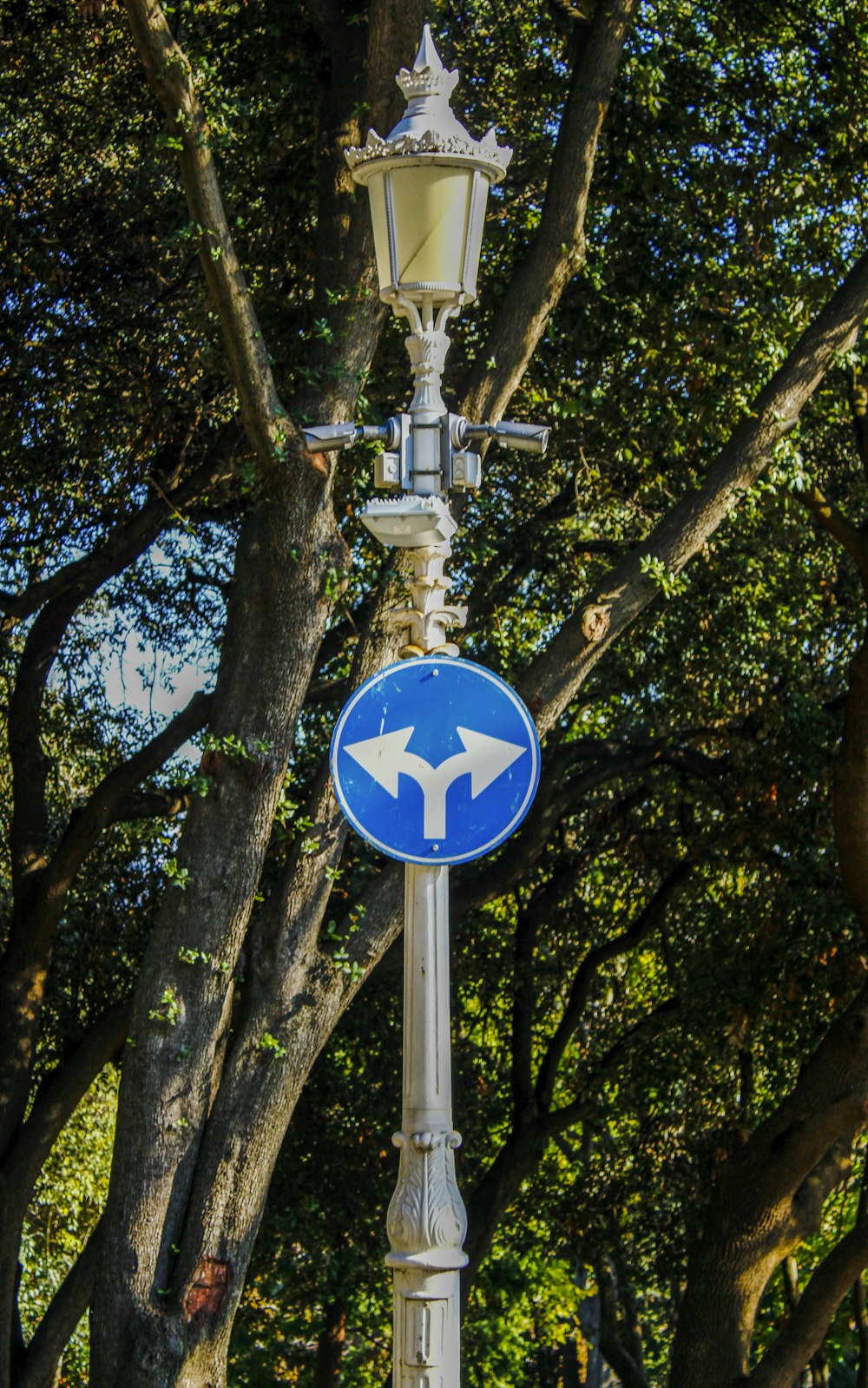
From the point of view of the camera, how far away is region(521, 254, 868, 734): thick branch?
8.00m

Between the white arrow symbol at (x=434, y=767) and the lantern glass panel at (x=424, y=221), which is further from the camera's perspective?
the lantern glass panel at (x=424, y=221)

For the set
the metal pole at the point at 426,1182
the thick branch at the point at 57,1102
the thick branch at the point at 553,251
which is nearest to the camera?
the metal pole at the point at 426,1182

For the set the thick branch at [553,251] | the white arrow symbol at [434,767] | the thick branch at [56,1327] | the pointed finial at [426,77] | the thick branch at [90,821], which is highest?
the thick branch at [553,251]

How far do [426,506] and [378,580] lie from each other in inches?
140

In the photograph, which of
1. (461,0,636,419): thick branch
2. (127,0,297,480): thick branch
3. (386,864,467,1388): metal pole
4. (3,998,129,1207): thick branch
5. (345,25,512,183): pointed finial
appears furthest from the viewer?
(3,998,129,1207): thick branch

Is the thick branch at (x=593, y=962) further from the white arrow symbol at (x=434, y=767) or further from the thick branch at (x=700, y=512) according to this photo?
the white arrow symbol at (x=434, y=767)

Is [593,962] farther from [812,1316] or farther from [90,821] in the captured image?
[90,821]

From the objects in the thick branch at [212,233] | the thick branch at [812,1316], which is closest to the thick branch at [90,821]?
the thick branch at [212,233]

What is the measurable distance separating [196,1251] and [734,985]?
19.6 feet

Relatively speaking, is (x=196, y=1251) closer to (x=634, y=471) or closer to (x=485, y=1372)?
(x=634, y=471)

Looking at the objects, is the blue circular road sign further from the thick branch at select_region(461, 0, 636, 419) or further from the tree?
the thick branch at select_region(461, 0, 636, 419)

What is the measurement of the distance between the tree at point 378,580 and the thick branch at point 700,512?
19 mm

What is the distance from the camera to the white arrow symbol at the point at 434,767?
4340mm

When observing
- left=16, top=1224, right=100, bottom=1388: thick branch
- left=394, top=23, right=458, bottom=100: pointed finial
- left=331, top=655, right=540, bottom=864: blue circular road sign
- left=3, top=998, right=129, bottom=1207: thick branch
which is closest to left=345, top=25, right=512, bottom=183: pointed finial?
left=394, top=23, right=458, bottom=100: pointed finial
